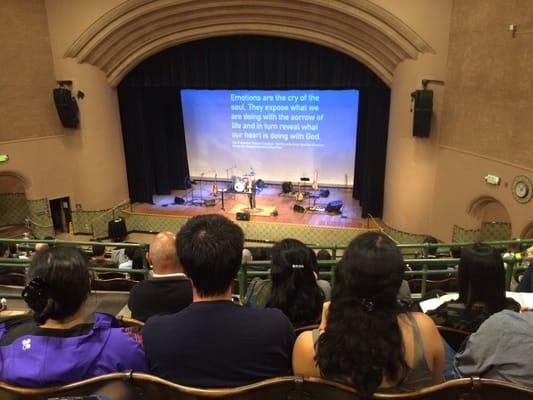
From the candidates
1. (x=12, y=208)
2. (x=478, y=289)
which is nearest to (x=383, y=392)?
(x=478, y=289)

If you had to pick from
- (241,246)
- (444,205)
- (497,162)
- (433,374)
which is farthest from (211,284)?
→ (444,205)

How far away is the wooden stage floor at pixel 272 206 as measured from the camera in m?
12.0

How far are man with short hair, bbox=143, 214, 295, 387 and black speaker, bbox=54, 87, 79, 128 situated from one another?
Result: 11.1m

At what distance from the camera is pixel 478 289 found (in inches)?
87.1

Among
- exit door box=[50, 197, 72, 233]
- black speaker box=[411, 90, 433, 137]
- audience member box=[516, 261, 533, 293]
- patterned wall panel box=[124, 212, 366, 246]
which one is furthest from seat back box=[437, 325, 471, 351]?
exit door box=[50, 197, 72, 233]

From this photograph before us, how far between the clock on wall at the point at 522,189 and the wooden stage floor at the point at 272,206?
430cm

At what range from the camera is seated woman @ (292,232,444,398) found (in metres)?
1.64

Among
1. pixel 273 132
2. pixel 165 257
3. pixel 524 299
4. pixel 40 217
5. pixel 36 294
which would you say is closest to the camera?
pixel 36 294

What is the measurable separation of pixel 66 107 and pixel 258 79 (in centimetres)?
499

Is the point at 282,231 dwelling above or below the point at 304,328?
below

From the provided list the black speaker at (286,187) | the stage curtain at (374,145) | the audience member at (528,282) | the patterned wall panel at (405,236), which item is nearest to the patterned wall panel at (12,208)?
the black speaker at (286,187)

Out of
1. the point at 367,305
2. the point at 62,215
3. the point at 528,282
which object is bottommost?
the point at 62,215

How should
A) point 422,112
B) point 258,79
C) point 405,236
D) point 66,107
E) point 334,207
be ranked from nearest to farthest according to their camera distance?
point 422,112, point 405,236, point 66,107, point 258,79, point 334,207

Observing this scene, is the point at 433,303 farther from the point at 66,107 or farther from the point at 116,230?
the point at 66,107
